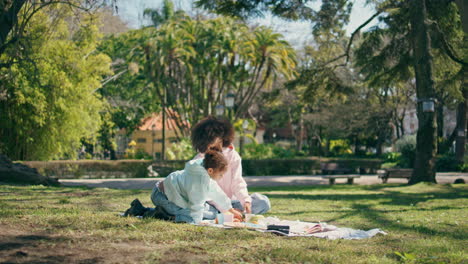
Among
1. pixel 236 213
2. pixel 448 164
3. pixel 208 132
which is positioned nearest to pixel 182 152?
pixel 448 164

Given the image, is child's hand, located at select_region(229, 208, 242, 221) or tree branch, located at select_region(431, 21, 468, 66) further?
tree branch, located at select_region(431, 21, 468, 66)

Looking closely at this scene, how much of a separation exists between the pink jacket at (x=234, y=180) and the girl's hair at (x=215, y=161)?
69cm

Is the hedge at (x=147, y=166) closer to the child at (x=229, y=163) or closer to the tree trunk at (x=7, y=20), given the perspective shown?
the tree trunk at (x=7, y=20)

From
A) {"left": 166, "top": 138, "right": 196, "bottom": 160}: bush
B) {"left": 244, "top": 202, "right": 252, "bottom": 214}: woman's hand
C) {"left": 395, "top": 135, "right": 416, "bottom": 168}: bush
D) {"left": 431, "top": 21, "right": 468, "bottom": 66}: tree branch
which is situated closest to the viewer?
{"left": 244, "top": 202, "right": 252, "bottom": 214}: woman's hand

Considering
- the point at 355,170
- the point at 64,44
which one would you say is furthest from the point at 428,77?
the point at 64,44

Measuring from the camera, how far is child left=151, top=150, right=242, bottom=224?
16.7 ft

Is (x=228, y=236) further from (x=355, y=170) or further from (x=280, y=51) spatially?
(x=280, y=51)

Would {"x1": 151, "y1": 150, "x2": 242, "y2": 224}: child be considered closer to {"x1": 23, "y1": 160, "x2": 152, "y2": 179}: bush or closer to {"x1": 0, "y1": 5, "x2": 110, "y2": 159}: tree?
{"x1": 0, "y1": 5, "x2": 110, "y2": 159}: tree

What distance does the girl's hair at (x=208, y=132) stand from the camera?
17.7ft

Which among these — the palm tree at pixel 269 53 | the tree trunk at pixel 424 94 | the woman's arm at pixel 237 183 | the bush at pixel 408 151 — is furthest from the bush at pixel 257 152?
the woman's arm at pixel 237 183

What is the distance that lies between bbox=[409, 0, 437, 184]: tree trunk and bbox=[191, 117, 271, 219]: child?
9.53 meters

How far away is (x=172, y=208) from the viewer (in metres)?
5.42

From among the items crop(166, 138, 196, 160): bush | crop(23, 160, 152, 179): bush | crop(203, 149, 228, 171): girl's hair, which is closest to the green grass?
crop(203, 149, 228, 171): girl's hair

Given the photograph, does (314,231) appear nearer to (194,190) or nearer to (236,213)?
(236,213)
